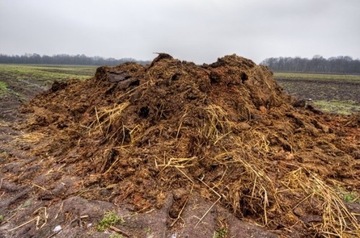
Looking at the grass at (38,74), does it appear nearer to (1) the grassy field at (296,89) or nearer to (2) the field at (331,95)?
(1) the grassy field at (296,89)

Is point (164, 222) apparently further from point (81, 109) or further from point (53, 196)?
point (81, 109)

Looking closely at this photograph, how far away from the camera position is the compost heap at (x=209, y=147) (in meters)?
3.93

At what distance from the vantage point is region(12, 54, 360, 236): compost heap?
3.93 m

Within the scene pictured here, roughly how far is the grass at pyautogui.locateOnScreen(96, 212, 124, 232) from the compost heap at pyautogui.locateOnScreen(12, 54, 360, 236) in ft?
0.90

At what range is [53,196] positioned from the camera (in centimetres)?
418

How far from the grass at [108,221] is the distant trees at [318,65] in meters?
80.6

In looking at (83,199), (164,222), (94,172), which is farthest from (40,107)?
(164,222)

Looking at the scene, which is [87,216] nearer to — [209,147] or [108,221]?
[108,221]

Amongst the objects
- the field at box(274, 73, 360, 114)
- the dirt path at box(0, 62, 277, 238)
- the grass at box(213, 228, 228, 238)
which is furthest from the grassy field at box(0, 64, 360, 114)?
the grass at box(213, 228, 228, 238)

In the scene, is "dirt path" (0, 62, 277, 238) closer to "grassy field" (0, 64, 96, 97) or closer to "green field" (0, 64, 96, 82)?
"grassy field" (0, 64, 96, 97)

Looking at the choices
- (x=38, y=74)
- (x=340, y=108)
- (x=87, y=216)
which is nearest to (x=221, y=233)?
(x=87, y=216)

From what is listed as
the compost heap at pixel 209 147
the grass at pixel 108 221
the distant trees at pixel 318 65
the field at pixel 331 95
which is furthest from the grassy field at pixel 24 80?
the distant trees at pixel 318 65

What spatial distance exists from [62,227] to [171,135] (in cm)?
205

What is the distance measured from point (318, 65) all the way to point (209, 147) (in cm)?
8933
